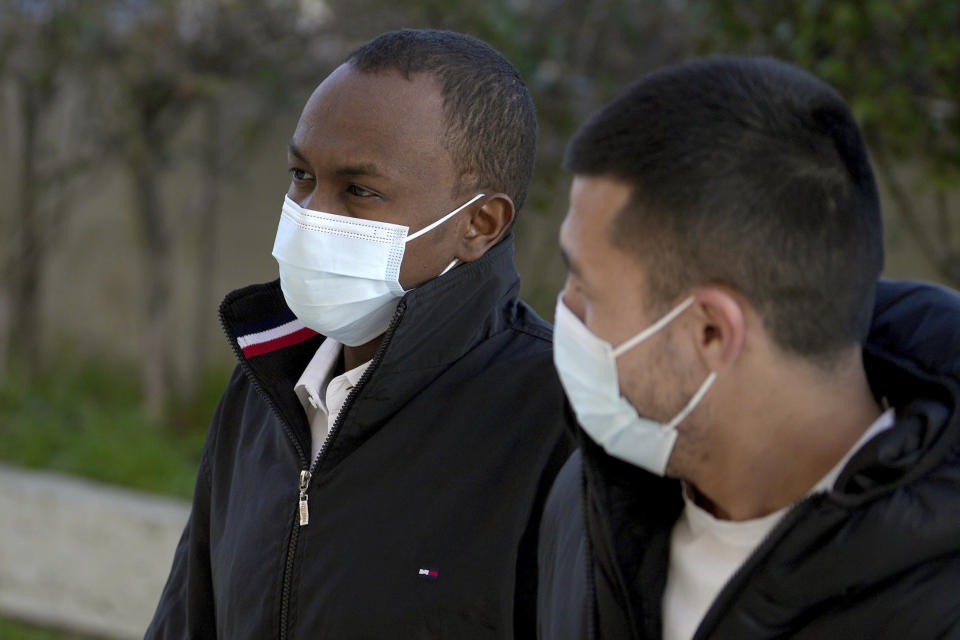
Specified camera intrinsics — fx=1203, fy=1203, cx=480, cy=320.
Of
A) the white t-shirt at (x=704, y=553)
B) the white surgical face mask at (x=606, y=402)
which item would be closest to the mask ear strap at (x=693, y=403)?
the white surgical face mask at (x=606, y=402)

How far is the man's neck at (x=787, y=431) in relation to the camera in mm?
1431

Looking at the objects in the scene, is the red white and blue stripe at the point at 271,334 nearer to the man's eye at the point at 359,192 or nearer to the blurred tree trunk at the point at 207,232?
the man's eye at the point at 359,192

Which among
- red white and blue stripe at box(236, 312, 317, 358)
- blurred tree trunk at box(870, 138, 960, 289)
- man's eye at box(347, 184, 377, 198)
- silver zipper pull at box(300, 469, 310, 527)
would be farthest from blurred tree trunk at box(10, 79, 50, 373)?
silver zipper pull at box(300, 469, 310, 527)

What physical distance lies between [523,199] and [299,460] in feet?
2.04

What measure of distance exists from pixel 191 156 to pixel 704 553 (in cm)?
524

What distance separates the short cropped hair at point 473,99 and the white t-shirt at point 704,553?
0.77m

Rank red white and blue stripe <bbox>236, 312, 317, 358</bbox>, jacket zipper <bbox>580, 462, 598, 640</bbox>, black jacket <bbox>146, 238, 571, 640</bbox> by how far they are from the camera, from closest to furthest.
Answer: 1. jacket zipper <bbox>580, 462, 598, 640</bbox>
2. black jacket <bbox>146, 238, 571, 640</bbox>
3. red white and blue stripe <bbox>236, 312, 317, 358</bbox>

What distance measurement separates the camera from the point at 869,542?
132cm

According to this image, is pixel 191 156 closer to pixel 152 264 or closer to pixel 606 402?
pixel 152 264

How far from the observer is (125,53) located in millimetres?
6047

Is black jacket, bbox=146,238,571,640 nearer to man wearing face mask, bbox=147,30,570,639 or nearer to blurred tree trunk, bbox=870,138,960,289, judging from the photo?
man wearing face mask, bbox=147,30,570,639

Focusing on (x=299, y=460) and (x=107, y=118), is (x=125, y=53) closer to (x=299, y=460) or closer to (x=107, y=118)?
(x=107, y=118)

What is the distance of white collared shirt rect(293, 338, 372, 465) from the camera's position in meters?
2.10

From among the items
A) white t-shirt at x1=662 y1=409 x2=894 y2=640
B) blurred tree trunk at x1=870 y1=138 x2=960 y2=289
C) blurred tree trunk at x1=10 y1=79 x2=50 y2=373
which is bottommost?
blurred tree trunk at x1=10 y1=79 x2=50 y2=373
